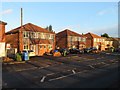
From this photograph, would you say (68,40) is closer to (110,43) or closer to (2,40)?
(2,40)

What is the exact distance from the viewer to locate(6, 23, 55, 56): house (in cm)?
4297

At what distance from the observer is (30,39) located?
4481cm

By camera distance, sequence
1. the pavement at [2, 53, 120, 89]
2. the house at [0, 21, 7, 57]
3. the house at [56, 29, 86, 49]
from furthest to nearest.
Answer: the house at [56, 29, 86, 49], the house at [0, 21, 7, 57], the pavement at [2, 53, 120, 89]

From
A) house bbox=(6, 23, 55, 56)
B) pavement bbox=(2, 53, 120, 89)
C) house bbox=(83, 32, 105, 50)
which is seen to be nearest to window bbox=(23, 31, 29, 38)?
house bbox=(6, 23, 55, 56)

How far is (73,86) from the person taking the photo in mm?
13031

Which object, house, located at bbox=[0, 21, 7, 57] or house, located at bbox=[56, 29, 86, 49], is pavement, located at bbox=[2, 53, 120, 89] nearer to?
house, located at bbox=[0, 21, 7, 57]

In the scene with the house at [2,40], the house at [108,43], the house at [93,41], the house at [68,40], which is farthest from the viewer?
the house at [108,43]

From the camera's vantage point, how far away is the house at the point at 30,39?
42969 mm

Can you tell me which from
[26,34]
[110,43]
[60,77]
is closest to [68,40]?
[26,34]

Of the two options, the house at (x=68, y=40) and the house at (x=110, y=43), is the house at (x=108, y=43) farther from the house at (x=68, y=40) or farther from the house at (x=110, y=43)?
the house at (x=68, y=40)

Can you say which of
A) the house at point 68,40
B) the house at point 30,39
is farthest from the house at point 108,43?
the house at point 30,39

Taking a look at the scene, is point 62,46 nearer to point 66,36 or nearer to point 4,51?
point 66,36

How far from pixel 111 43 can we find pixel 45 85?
92.5 metres

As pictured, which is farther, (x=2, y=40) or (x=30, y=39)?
(x=30, y=39)
